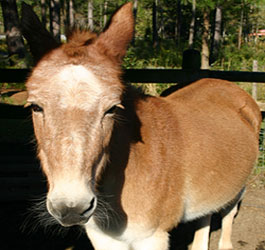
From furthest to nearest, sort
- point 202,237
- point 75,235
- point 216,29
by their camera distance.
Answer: point 216,29
point 75,235
point 202,237

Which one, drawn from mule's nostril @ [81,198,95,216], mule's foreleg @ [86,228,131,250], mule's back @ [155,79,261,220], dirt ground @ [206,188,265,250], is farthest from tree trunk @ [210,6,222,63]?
mule's nostril @ [81,198,95,216]

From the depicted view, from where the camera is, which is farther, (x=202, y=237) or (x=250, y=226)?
(x=250, y=226)

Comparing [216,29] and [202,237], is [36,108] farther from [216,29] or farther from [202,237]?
[216,29]

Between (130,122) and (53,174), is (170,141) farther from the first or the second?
(53,174)

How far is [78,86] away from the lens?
1782 mm

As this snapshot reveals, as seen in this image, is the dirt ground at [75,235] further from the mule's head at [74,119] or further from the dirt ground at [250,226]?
the mule's head at [74,119]

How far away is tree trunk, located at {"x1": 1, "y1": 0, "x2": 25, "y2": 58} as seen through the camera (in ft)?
35.0

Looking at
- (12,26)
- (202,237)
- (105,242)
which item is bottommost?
(202,237)

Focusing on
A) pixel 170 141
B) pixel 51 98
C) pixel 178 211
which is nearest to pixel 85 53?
pixel 51 98

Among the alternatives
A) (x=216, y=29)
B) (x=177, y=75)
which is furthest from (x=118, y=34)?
(x=216, y=29)

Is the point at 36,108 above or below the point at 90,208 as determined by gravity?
above

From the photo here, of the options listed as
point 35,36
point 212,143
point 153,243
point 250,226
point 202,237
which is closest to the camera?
point 35,36

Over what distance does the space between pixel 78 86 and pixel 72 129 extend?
0.24 metres

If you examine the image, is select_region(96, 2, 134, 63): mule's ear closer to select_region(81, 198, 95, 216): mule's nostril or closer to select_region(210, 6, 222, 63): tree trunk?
select_region(81, 198, 95, 216): mule's nostril
